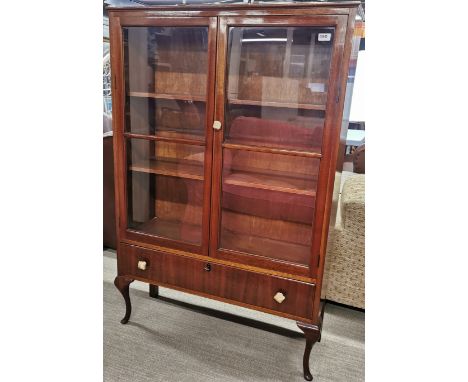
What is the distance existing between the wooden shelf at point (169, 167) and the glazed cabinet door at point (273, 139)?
0.17 metres

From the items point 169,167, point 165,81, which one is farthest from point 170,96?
point 169,167

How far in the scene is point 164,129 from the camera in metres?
1.58

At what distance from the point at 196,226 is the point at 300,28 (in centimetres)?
87

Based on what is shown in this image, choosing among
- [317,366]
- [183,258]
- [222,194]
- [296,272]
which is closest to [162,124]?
[222,194]

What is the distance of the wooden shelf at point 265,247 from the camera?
1.42 m

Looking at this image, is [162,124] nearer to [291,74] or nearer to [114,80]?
[114,80]

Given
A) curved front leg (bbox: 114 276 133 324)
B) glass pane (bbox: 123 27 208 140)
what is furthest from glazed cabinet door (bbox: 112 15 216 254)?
curved front leg (bbox: 114 276 133 324)

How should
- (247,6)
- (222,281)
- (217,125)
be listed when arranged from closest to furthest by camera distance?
1. (247,6)
2. (217,125)
3. (222,281)

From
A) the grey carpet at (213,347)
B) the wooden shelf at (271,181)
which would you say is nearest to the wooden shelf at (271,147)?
the wooden shelf at (271,181)

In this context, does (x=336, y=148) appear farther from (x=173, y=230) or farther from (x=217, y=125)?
(x=173, y=230)

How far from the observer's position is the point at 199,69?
1432mm

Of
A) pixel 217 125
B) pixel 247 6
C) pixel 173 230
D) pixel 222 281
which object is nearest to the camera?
pixel 247 6

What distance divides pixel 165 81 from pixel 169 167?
37cm

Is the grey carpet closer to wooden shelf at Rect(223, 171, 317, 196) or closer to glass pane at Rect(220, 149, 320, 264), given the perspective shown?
glass pane at Rect(220, 149, 320, 264)
